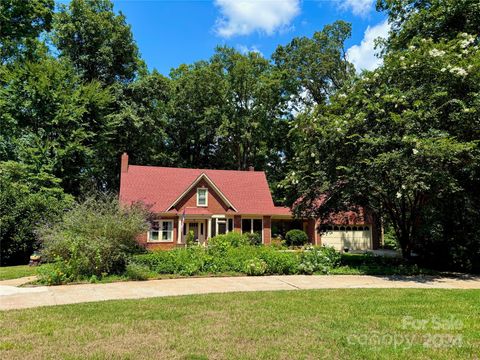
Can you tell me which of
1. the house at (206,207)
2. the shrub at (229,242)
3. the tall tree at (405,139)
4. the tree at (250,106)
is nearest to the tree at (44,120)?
the house at (206,207)

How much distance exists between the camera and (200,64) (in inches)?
1618

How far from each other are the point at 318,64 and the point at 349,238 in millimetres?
18739

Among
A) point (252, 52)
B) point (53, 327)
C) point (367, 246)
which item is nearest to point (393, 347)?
point (53, 327)

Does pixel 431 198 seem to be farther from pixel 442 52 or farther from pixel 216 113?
pixel 216 113

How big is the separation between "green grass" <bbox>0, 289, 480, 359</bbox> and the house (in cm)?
1864

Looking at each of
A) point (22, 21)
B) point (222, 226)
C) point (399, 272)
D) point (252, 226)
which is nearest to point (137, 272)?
point (399, 272)

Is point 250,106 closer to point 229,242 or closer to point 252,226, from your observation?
point 252,226

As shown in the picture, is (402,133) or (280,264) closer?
(402,133)

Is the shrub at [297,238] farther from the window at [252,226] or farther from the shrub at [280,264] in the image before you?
the shrub at [280,264]

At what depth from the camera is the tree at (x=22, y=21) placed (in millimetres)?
18656

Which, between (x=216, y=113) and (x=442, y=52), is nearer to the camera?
(x=442, y=52)

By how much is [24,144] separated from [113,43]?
1314 centimetres

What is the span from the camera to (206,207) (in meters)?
28.0

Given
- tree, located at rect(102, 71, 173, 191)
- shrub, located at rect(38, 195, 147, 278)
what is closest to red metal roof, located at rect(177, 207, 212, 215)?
tree, located at rect(102, 71, 173, 191)
